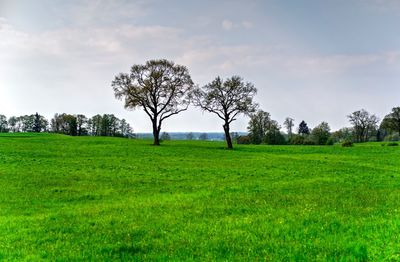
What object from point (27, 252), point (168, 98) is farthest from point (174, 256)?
point (168, 98)

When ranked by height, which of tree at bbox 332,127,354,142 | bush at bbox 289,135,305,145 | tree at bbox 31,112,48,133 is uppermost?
tree at bbox 31,112,48,133

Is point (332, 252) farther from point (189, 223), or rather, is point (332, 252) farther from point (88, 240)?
point (88, 240)

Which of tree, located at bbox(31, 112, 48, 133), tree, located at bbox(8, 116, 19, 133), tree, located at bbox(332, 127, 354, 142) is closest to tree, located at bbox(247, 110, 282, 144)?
tree, located at bbox(332, 127, 354, 142)

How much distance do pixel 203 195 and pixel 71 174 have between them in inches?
457

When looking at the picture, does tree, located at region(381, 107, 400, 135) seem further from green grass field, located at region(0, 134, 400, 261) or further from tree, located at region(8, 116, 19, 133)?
tree, located at region(8, 116, 19, 133)

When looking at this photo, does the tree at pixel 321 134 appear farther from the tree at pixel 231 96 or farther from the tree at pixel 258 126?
the tree at pixel 231 96

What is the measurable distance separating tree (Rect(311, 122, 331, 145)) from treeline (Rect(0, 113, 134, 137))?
72536 millimetres

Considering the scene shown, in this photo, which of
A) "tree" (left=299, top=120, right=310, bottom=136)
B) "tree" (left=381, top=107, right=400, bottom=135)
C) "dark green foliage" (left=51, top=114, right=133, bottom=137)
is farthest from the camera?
"tree" (left=299, top=120, right=310, bottom=136)

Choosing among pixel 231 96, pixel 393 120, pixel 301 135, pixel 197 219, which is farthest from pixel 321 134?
pixel 197 219

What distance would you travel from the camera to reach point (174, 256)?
29.4ft

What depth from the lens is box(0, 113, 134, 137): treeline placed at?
138250 mm

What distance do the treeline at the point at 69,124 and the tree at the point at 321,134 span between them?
72.5m

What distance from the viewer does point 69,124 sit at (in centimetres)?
13675

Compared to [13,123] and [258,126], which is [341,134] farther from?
[13,123]
